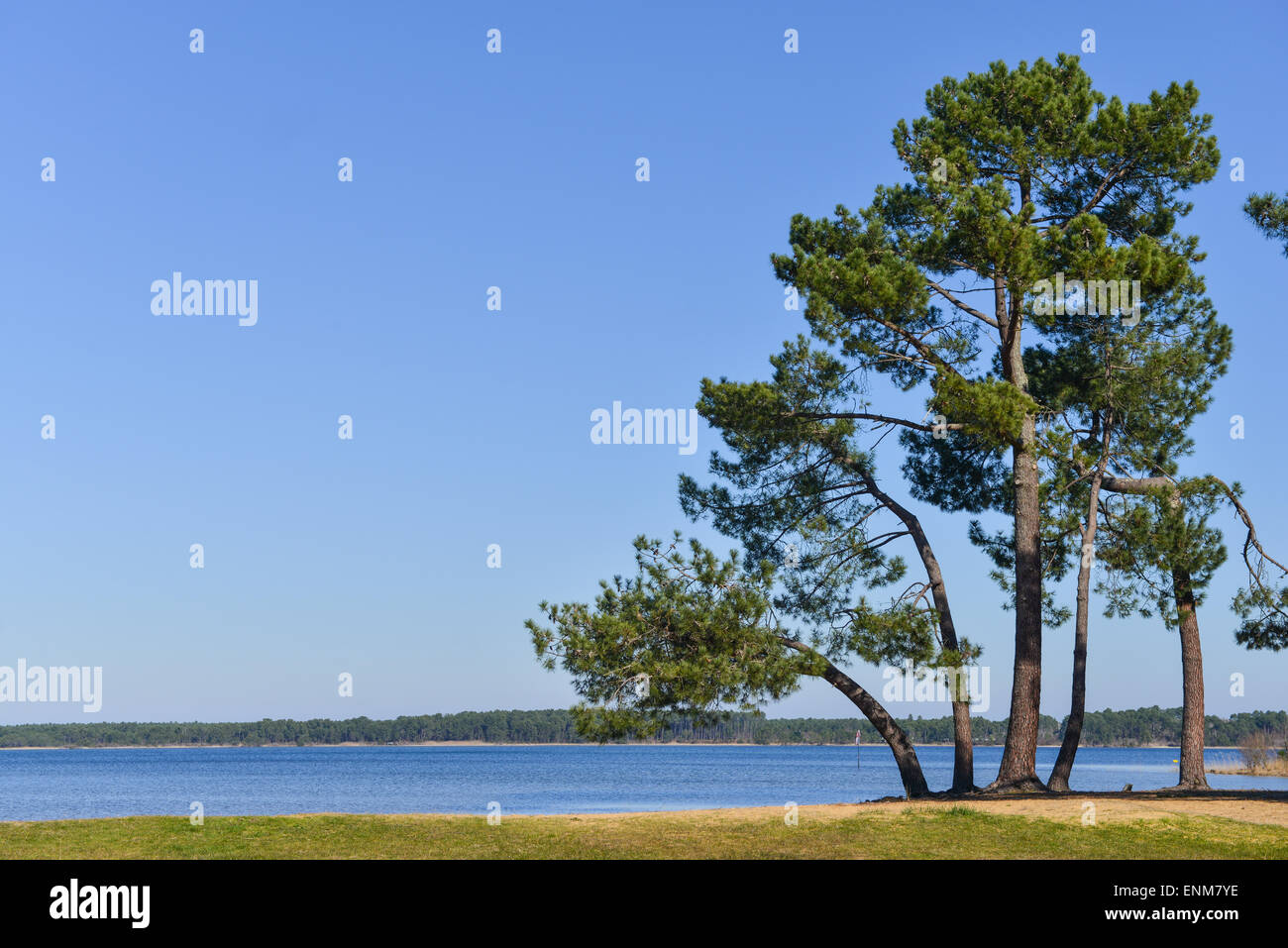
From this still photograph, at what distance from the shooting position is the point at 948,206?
2216cm

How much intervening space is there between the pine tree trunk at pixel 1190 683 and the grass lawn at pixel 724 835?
5.30 meters

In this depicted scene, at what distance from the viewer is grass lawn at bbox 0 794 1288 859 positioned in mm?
13734

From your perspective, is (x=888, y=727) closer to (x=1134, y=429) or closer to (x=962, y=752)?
(x=962, y=752)

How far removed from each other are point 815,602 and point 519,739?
179 m

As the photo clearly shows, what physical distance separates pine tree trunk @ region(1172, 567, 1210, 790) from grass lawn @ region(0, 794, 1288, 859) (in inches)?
209

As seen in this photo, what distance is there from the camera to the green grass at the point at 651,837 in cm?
1368

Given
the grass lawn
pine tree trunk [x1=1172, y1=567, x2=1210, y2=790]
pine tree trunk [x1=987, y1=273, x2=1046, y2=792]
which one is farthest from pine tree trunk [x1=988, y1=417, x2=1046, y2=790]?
pine tree trunk [x1=1172, y1=567, x2=1210, y2=790]

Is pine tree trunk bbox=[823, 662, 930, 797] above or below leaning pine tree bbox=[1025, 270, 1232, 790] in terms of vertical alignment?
below

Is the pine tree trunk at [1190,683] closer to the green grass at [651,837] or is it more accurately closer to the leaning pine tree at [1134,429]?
the leaning pine tree at [1134,429]

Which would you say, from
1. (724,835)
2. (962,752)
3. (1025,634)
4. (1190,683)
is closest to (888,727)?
(962,752)
